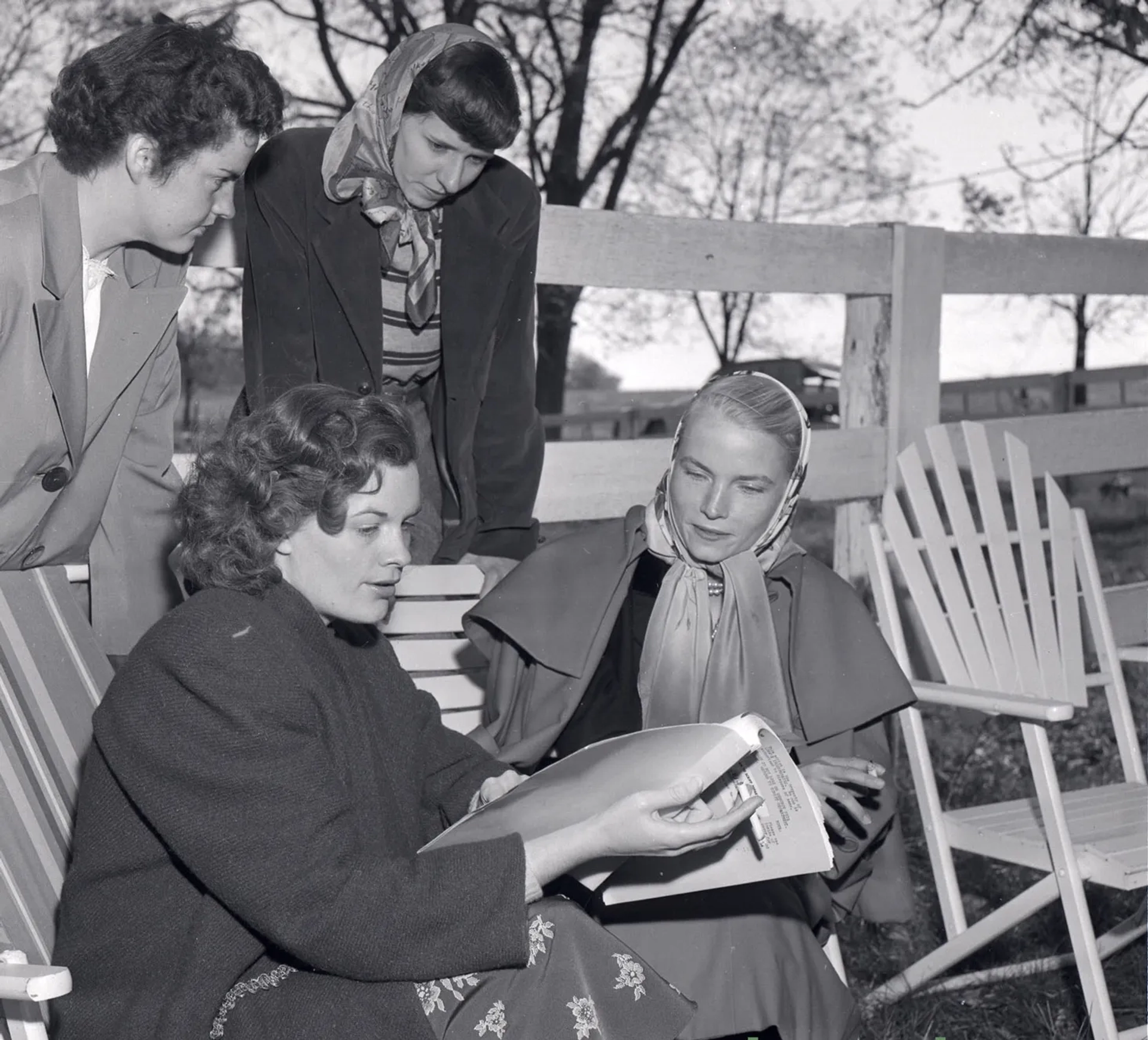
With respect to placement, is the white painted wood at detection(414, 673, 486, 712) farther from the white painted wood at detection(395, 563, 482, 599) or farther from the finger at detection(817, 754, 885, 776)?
the finger at detection(817, 754, 885, 776)

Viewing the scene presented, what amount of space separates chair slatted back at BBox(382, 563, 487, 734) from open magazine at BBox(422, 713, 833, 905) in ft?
3.93

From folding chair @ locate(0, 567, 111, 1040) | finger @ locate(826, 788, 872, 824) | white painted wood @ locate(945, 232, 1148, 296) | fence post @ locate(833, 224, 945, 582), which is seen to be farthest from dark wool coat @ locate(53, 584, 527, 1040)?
white painted wood @ locate(945, 232, 1148, 296)

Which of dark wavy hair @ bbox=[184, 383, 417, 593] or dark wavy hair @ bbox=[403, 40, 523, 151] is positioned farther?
dark wavy hair @ bbox=[403, 40, 523, 151]

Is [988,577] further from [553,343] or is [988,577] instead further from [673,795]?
[553,343]

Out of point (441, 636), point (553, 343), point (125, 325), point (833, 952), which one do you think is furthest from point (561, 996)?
point (553, 343)

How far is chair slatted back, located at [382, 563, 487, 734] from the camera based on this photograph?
10.8 feet

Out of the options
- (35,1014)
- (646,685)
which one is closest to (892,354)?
(646,685)

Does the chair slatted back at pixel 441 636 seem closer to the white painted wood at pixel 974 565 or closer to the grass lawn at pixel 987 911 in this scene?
the grass lawn at pixel 987 911

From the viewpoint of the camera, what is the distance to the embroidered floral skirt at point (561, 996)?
182 cm

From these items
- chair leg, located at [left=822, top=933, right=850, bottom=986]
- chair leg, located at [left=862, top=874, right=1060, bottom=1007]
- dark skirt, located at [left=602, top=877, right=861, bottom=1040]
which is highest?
dark skirt, located at [left=602, top=877, right=861, bottom=1040]

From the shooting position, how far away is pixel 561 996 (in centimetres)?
184

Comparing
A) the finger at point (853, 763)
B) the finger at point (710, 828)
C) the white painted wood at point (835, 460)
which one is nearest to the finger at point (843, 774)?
the finger at point (853, 763)

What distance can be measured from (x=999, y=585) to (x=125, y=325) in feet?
8.26

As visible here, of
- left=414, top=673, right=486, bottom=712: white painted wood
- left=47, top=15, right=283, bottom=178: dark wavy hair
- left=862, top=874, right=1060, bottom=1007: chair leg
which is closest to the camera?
left=47, top=15, right=283, bottom=178: dark wavy hair
